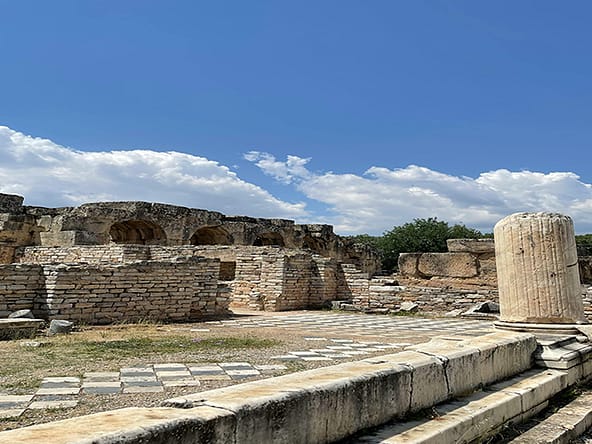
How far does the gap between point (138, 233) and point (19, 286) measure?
16.2 meters

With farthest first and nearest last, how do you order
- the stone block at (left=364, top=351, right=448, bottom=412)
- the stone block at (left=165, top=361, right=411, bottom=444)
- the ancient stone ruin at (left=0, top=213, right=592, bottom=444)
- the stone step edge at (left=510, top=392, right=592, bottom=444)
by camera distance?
the stone step edge at (left=510, top=392, right=592, bottom=444), the stone block at (left=364, top=351, right=448, bottom=412), the stone block at (left=165, top=361, right=411, bottom=444), the ancient stone ruin at (left=0, top=213, right=592, bottom=444)

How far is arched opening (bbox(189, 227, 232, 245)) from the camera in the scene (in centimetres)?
2695

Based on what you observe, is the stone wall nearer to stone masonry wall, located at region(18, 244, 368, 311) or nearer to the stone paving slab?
stone masonry wall, located at region(18, 244, 368, 311)

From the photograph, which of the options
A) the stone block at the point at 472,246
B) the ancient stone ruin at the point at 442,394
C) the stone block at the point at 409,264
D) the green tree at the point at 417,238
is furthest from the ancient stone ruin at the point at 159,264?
the green tree at the point at 417,238

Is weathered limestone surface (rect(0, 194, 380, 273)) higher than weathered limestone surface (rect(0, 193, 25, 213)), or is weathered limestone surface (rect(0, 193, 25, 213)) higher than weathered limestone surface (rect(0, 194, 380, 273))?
weathered limestone surface (rect(0, 193, 25, 213))

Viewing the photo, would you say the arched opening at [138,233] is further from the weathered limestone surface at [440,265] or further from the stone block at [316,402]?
the stone block at [316,402]

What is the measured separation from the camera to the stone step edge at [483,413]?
2.98m

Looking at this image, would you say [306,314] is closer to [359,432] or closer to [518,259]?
[518,259]

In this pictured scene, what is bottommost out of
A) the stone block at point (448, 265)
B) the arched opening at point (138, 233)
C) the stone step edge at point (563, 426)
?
the stone step edge at point (563, 426)

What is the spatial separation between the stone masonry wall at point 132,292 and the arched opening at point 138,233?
41.4ft

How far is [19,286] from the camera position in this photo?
9.90 m

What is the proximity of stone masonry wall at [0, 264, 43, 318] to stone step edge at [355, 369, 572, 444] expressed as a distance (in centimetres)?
893

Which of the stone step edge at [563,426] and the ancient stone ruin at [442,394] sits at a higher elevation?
the ancient stone ruin at [442,394]

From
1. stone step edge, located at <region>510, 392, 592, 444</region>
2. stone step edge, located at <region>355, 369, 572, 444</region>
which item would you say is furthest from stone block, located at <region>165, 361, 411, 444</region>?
stone step edge, located at <region>510, 392, 592, 444</region>
